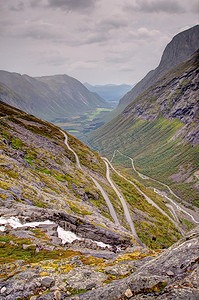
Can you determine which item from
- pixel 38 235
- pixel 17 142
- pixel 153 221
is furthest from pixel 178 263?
pixel 17 142

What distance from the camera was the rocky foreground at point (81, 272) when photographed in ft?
49.3

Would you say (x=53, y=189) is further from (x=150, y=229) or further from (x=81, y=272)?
(x=150, y=229)

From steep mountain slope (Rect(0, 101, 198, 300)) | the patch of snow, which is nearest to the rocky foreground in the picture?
steep mountain slope (Rect(0, 101, 198, 300))

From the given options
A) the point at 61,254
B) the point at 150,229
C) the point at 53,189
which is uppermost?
the point at 61,254

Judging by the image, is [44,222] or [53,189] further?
[53,189]

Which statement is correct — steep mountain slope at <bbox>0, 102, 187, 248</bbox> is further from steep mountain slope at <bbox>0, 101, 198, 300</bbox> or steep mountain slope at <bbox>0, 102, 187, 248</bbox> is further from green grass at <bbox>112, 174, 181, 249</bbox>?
steep mountain slope at <bbox>0, 101, 198, 300</bbox>

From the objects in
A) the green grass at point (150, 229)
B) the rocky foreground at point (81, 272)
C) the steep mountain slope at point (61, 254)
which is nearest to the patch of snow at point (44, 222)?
the steep mountain slope at point (61, 254)

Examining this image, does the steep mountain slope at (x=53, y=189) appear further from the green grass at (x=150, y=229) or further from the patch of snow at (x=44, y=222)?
the patch of snow at (x=44, y=222)

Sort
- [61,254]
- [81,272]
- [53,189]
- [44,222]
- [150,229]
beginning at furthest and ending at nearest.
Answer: [150,229], [53,189], [44,222], [61,254], [81,272]

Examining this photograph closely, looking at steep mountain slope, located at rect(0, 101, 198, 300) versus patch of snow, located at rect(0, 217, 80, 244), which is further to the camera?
patch of snow, located at rect(0, 217, 80, 244)

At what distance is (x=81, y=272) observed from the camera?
19.7 meters

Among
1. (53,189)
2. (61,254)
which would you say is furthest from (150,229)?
(61,254)

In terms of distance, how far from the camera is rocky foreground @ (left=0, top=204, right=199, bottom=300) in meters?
15.0

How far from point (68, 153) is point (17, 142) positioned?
30164mm
